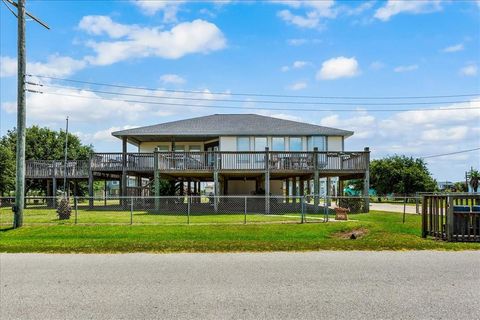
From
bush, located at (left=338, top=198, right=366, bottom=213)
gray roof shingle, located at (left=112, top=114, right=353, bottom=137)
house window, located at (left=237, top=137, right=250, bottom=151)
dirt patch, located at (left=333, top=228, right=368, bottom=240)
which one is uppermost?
gray roof shingle, located at (left=112, top=114, right=353, bottom=137)

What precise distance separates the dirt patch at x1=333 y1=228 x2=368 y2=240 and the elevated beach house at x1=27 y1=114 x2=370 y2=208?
33.0ft

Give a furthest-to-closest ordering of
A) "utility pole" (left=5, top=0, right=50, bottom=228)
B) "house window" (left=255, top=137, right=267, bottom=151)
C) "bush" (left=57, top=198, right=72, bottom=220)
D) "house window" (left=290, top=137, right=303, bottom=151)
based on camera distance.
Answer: "house window" (left=290, top=137, right=303, bottom=151) < "house window" (left=255, top=137, right=267, bottom=151) < "bush" (left=57, top=198, right=72, bottom=220) < "utility pole" (left=5, top=0, right=50, bottom=228)

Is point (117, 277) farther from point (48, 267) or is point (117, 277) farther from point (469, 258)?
point (469, 258)

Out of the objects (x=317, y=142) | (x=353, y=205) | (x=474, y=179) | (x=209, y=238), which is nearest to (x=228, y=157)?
(x=353, y=205)

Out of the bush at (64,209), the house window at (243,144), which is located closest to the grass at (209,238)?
the bush at (64,209)

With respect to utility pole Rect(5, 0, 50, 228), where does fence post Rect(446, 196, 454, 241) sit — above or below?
below

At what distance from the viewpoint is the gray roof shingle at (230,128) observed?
30203mm

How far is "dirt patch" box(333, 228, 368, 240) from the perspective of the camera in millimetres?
13798

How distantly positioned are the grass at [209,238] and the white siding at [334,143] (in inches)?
579

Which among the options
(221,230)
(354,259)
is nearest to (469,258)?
(354,259)

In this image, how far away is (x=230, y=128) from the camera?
31391 millimetres

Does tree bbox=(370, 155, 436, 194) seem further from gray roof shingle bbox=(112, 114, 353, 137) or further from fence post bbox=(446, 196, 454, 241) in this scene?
fence post bbox=(446, 196, 454, 241)

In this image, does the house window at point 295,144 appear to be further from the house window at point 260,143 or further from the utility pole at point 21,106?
the utility pole at point 21,106

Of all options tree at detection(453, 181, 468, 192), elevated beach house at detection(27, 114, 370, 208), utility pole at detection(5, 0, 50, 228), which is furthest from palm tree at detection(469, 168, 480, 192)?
utility pole at detection(5, 0, 50, 228)
